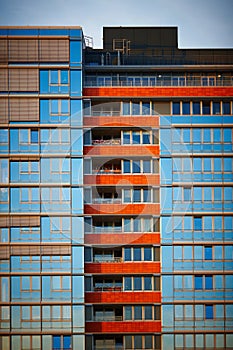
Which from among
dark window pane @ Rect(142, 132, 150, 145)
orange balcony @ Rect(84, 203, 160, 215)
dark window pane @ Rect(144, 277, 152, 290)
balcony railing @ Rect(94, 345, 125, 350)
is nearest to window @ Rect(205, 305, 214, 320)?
dark window pane @ Rect(144, 277, 152, 290)

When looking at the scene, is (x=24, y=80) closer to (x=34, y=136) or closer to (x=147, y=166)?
(x=34, y=136)

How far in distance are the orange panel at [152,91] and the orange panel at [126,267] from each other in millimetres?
3152

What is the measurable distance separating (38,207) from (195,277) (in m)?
3.20

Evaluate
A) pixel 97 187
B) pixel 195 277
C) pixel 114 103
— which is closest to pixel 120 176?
pixel 97 187

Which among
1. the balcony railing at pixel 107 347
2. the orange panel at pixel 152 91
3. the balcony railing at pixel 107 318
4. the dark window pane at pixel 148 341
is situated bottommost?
the balcony railing at pixel 107 347

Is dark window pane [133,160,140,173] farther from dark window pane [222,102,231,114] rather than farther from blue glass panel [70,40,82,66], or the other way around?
blue glass panel [70,40,82,66]

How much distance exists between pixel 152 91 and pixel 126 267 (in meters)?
3.34

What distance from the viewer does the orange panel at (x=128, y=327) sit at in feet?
28.7

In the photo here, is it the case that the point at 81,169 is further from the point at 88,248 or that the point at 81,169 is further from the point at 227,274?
the point at 227,274

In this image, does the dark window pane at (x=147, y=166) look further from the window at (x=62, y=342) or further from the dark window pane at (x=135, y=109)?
the window at (x=62, y=342)

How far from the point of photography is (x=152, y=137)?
8.90 meters

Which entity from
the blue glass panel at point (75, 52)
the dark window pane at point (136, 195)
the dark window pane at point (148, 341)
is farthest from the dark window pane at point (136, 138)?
the dark window pane at point (148, 341)

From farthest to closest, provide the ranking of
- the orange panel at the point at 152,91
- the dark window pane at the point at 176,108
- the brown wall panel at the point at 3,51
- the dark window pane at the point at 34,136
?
the dark window pane at the point at 176,108
the orange panel at the point at 152,91
the dark window pane at the point at 34,136
the brown wall panel at the point at 3,51

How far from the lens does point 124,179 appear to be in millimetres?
8852
